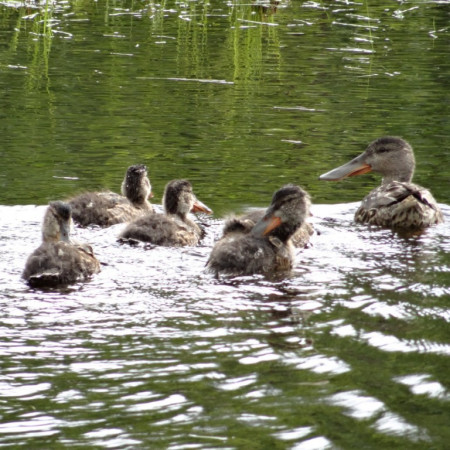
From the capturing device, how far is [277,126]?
425 inches

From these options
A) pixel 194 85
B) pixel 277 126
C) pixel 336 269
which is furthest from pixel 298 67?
pixel 336 269

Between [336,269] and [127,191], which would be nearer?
[336,269]

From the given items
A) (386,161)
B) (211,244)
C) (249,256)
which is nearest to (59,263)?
(249,256)

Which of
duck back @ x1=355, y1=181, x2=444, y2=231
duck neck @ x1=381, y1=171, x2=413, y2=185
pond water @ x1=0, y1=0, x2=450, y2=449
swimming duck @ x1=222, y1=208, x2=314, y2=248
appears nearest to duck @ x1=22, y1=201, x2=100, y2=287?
pond water @ x1=0, y1=0, x2=450, y2=449

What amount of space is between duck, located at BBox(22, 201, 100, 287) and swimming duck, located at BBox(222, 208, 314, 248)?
39.3 inches

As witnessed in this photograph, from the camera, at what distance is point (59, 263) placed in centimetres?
636

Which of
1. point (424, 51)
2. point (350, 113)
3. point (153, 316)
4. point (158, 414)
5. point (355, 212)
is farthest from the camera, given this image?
point (424, 51)

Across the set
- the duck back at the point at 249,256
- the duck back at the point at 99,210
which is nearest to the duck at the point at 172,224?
the duck back at the point at 99,210

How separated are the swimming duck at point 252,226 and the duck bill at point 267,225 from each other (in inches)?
7.2

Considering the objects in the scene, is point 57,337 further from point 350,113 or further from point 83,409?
point 350,113

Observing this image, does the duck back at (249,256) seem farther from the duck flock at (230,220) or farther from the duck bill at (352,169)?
the duck bill at (352,169)

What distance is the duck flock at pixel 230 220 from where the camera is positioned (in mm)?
6504

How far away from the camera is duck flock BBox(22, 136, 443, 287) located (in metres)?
6.50

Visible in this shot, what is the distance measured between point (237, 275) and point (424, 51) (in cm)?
866
